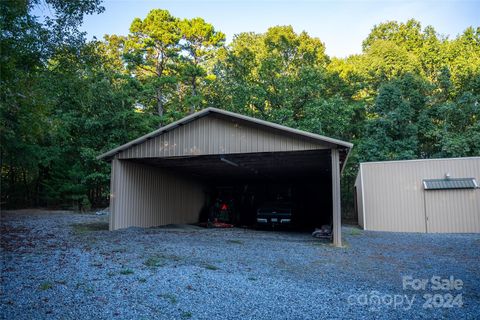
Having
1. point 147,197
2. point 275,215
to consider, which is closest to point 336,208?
point 275,215

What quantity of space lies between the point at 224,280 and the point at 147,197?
8.40 m

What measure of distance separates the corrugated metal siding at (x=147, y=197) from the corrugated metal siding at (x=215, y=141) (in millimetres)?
902

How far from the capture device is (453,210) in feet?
40.3

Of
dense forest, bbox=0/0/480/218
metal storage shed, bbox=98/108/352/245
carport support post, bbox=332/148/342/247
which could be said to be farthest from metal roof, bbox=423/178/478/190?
dense forest, bbox=0/0/480/218

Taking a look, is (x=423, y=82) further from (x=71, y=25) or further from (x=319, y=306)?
(x=319, y=306)

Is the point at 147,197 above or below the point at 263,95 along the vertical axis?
below

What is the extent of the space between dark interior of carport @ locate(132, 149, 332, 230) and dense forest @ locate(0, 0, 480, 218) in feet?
11.4

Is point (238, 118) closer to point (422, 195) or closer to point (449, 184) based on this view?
point (422, 195)

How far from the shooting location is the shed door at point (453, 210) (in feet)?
39.7

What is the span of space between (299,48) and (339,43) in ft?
11.8

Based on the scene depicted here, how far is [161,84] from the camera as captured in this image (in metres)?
23.2

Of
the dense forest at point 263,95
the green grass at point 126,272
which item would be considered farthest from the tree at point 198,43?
the green grass at point 126,272

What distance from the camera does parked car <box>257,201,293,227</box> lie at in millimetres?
13523

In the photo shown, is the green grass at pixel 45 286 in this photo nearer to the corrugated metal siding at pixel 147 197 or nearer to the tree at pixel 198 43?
the corrugated metal siding at pixel 147 197
